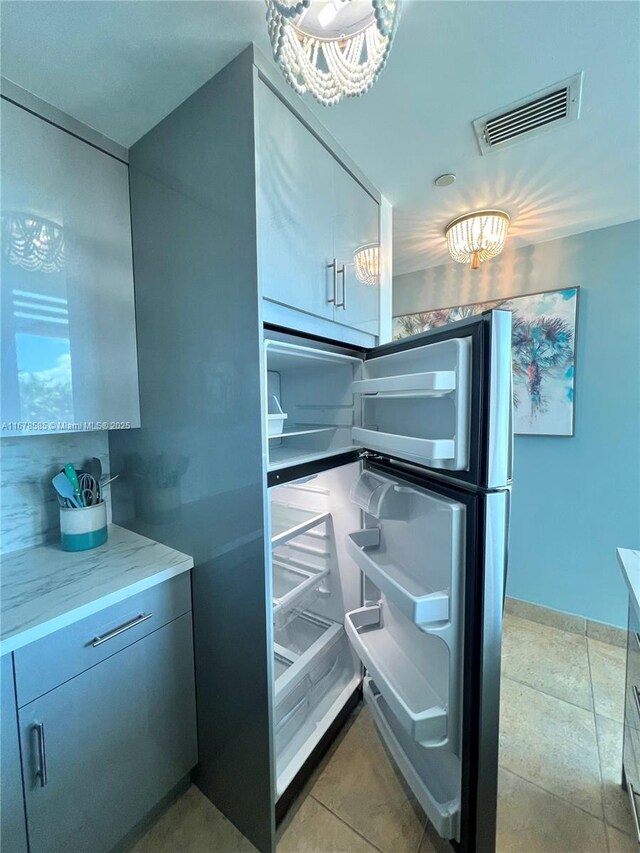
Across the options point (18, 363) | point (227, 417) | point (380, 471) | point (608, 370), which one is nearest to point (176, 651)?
point (227, 417)

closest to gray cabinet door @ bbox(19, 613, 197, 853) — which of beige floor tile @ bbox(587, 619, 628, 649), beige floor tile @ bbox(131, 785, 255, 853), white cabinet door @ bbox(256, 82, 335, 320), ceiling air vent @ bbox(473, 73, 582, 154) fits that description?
beige floor tile @ bbox(131, 785, 255, 853)

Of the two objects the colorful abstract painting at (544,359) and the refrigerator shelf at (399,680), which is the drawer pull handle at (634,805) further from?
the colorful abstract painting at (544,359)

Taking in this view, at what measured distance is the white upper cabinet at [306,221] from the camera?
934 mm

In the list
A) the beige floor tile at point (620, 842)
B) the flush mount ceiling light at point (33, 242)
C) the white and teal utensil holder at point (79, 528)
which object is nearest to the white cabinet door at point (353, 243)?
the flush mount ceiling light at point (33, 242)

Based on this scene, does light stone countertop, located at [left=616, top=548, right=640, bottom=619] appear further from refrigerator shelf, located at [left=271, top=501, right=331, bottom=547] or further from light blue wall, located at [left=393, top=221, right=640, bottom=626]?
refrigerator shelf, located at [left=271, top=501, right=331, bottom=547]

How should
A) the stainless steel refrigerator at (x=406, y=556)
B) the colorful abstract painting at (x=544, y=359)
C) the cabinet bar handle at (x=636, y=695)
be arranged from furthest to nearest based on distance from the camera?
1. the colorful abstract painting at (x=544, y=359)
2. the cabinet bar handle at (x=636, y=695)
3. the stainless steel refrigerator at (x=406, y=556)

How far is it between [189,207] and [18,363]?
70 cm

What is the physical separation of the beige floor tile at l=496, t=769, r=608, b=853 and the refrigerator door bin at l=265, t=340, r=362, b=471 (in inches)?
54.3

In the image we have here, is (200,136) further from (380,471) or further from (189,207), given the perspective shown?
(380,471)

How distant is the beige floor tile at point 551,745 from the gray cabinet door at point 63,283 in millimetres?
2051

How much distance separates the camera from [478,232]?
1.70 metres

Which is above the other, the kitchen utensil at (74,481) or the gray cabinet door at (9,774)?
the kitchen utensil at (74,481)

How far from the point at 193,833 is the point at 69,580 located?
0.94 meters

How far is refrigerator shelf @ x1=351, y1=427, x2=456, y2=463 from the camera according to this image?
0.82m
